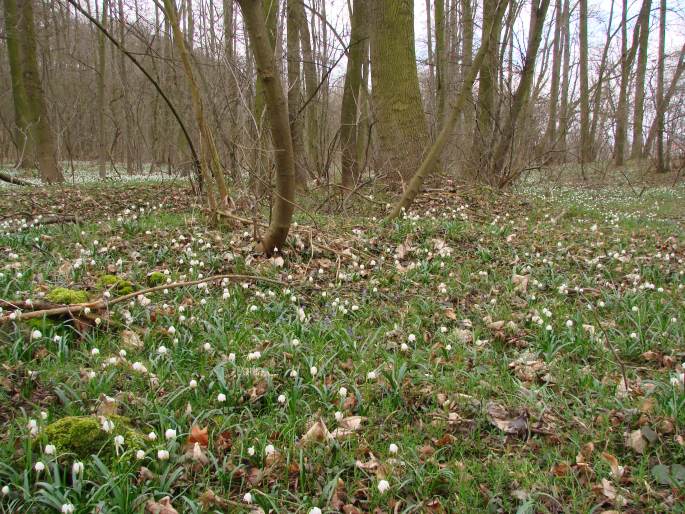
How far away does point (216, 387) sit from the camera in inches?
117

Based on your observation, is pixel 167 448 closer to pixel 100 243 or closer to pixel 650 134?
pixel 100 243

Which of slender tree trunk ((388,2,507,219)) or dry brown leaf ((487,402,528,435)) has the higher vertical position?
slender tree trunk ((388,2,507,219))

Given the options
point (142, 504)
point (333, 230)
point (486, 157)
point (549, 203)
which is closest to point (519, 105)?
point (486, 157)

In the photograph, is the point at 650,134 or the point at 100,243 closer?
the point at 100,243

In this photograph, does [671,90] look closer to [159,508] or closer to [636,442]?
[636,442]

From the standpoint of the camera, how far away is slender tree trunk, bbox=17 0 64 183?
39.5 ft

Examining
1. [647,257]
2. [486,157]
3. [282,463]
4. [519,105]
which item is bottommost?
[282,463]

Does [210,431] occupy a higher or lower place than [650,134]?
lower

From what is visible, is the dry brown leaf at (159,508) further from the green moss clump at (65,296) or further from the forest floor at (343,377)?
the green moss clump at (65,296)

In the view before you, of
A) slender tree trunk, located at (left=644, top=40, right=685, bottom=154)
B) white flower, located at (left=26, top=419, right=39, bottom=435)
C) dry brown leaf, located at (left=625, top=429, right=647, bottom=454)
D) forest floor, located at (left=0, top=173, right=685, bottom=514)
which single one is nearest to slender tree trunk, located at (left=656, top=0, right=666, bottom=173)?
slender tree trunk, located at (left=644, top=40, right=685, bottom=154)

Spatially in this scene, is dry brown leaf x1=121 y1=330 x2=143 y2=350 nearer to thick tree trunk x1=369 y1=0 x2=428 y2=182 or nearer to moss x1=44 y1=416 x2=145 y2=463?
moss x1=44 y1=416 x2=145 y2=463

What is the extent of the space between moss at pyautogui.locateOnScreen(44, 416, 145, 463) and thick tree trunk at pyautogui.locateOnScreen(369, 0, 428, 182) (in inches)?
295

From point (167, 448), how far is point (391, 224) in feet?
16.2

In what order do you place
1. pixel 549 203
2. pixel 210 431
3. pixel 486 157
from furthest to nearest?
pixel 486 157
pixel 549 203
pixel 210 431
